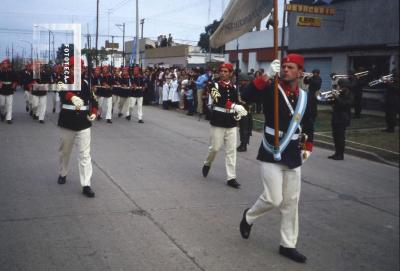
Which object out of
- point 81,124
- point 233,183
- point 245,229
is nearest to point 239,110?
point 233,183

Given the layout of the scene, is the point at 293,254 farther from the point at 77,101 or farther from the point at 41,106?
the point at 41,106

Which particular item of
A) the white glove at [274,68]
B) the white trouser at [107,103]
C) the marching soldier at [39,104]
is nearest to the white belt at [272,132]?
the white glove at [274,68]

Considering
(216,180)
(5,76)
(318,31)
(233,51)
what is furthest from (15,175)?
(233,51)

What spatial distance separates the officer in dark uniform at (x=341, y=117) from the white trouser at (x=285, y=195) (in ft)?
22.1

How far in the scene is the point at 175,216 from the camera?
6.23 m

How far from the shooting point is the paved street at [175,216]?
15.8ft

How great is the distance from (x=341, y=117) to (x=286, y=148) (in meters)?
7.12

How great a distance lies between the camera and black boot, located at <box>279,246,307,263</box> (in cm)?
484

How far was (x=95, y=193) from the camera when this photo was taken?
7.28m

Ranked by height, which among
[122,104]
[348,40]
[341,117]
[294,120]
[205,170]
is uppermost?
[348,40]

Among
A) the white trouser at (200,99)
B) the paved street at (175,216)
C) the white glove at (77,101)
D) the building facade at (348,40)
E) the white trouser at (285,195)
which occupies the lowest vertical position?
the paved street at (175,216)

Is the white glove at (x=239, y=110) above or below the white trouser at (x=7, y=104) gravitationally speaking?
above

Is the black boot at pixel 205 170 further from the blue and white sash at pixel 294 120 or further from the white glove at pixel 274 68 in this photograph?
the white glove at pixel 274 68

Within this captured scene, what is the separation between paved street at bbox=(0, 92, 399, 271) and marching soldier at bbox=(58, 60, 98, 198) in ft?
1.24
